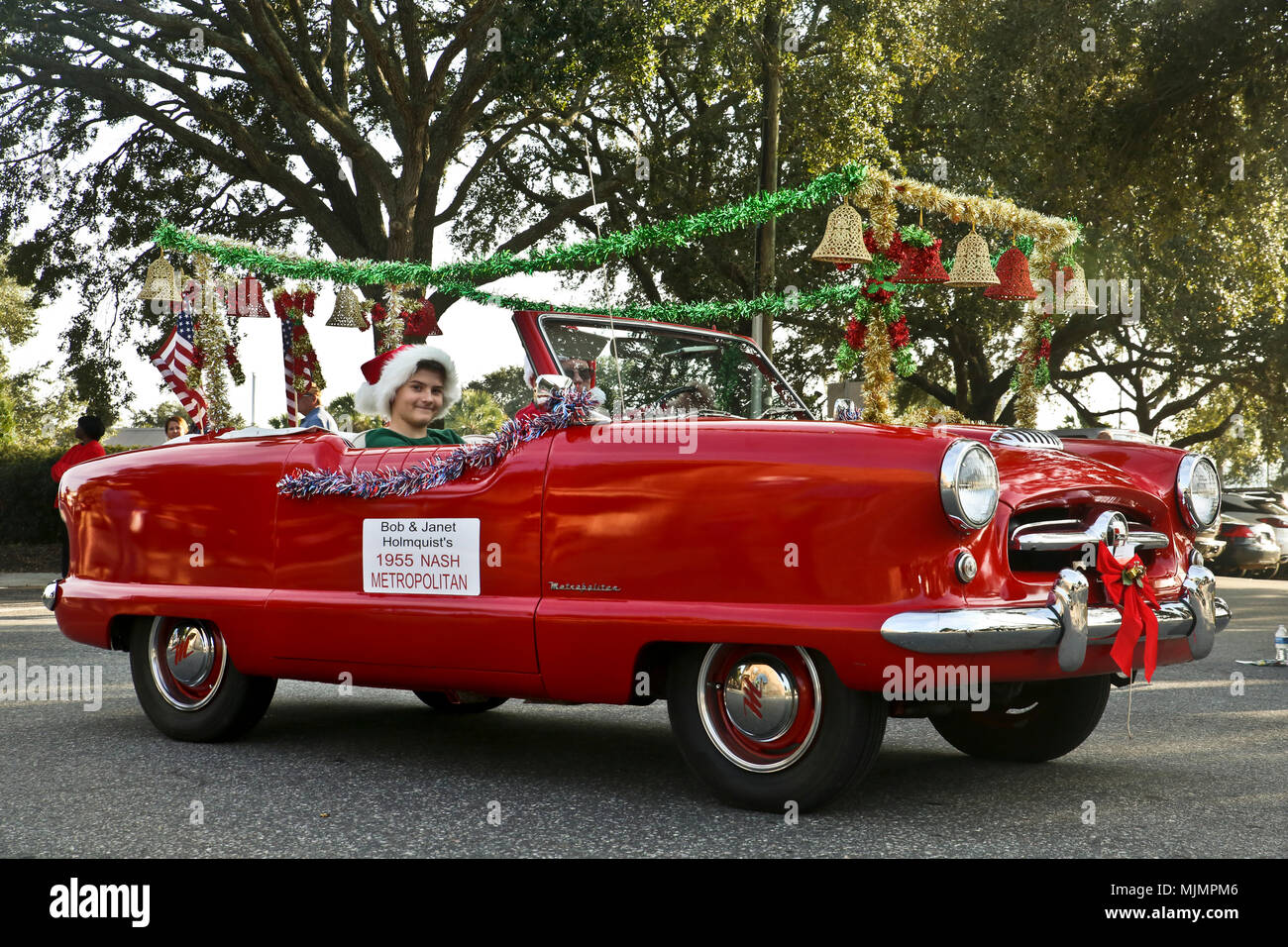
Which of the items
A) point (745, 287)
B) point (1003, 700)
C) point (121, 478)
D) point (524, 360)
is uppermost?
point (745, 287)

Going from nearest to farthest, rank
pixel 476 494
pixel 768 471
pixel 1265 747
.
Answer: pixel 768 471
pixel 476 494
pixel 1265 747

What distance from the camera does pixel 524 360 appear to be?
5.78m

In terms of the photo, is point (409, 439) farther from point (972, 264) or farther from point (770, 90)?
point (770, 90)

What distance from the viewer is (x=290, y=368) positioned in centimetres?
742

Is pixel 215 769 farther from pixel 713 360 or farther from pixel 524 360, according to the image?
pixel 713 360

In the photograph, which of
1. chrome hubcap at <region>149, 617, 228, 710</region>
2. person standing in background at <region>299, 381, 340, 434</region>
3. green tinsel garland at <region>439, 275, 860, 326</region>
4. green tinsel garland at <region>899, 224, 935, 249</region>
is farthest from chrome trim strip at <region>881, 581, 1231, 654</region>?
green tinsel garland at <region>439, 275, 860, 326</region>

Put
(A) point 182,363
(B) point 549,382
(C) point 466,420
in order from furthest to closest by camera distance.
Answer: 1. (A) point 182,363
2. (C) point 466,420
3. (B) point 549,382

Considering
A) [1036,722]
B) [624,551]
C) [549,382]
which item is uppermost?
[549,382]

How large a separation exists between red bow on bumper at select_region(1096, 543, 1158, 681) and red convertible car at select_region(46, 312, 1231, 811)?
0.01 m

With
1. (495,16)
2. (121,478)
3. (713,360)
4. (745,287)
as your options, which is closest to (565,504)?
(713,360)

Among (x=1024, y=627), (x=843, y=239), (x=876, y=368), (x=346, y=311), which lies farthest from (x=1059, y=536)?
(x=346, y=311)

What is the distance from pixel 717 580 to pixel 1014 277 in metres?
2.93
